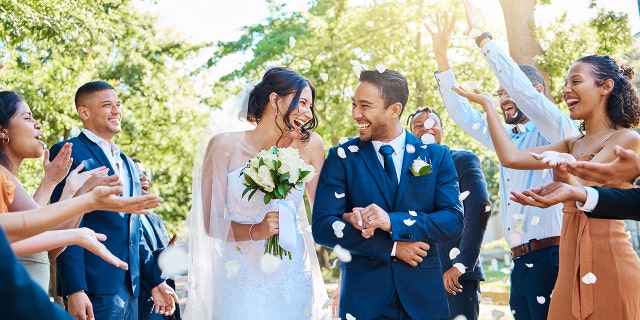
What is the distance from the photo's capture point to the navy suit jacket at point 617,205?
3.55 m

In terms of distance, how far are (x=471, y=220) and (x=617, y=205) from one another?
87.3 inches

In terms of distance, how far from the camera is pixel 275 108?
485 centimetres

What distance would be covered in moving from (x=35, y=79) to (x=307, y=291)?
400 inches

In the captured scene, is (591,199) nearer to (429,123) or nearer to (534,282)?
(534,282)

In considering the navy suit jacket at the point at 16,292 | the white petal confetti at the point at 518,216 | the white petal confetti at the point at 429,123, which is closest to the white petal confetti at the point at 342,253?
the white petal confetti at the point at 518,216

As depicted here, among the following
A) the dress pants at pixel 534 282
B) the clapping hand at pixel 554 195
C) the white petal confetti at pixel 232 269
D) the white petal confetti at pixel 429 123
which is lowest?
the dress pants at pixel 534 282

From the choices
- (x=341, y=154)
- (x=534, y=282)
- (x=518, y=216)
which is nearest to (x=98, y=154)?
(x=341, y=154)

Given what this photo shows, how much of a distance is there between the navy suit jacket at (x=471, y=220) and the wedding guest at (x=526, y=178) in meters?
0.21

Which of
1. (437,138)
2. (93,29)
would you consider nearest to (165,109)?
(93,29)

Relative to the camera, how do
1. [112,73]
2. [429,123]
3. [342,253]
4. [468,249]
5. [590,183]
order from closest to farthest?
1. [342,253]
2. [590,183]
3. [468,249]
4. [429,123]
5. [112,73]

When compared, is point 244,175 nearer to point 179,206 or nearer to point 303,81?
point 303,81

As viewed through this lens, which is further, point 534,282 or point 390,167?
point 534,282

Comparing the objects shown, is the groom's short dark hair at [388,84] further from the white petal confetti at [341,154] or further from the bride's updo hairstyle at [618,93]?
the bride's updo hairstyle at [618,93]

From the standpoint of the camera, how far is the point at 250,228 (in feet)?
15.0
